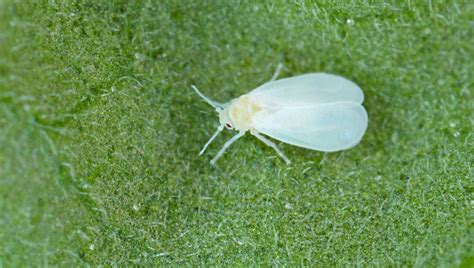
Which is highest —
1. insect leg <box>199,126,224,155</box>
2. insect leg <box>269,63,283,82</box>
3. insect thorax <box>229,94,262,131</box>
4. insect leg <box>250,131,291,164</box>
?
insect leg <box>269,63,283,82</box>

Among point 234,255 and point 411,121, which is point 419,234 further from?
point 234,255

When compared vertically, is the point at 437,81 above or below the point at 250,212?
above

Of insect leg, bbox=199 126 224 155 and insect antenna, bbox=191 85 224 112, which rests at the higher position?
insect antenna, bbox=191 85 224 112

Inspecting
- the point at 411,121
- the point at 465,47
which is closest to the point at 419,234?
the point at 411,121

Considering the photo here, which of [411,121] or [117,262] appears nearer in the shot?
[117,262]

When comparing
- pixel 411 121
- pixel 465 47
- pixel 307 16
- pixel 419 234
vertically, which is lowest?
pixel 419 234

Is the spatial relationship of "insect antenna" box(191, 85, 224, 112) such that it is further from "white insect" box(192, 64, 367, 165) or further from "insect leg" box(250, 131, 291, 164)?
"insect leg" box(250, 131, 291, 164)

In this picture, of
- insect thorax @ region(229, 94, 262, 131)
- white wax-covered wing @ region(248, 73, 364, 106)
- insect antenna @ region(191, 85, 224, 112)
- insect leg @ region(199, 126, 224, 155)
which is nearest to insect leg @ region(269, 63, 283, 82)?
white wax-covered wing @ region(248, 73, 364, 106)
